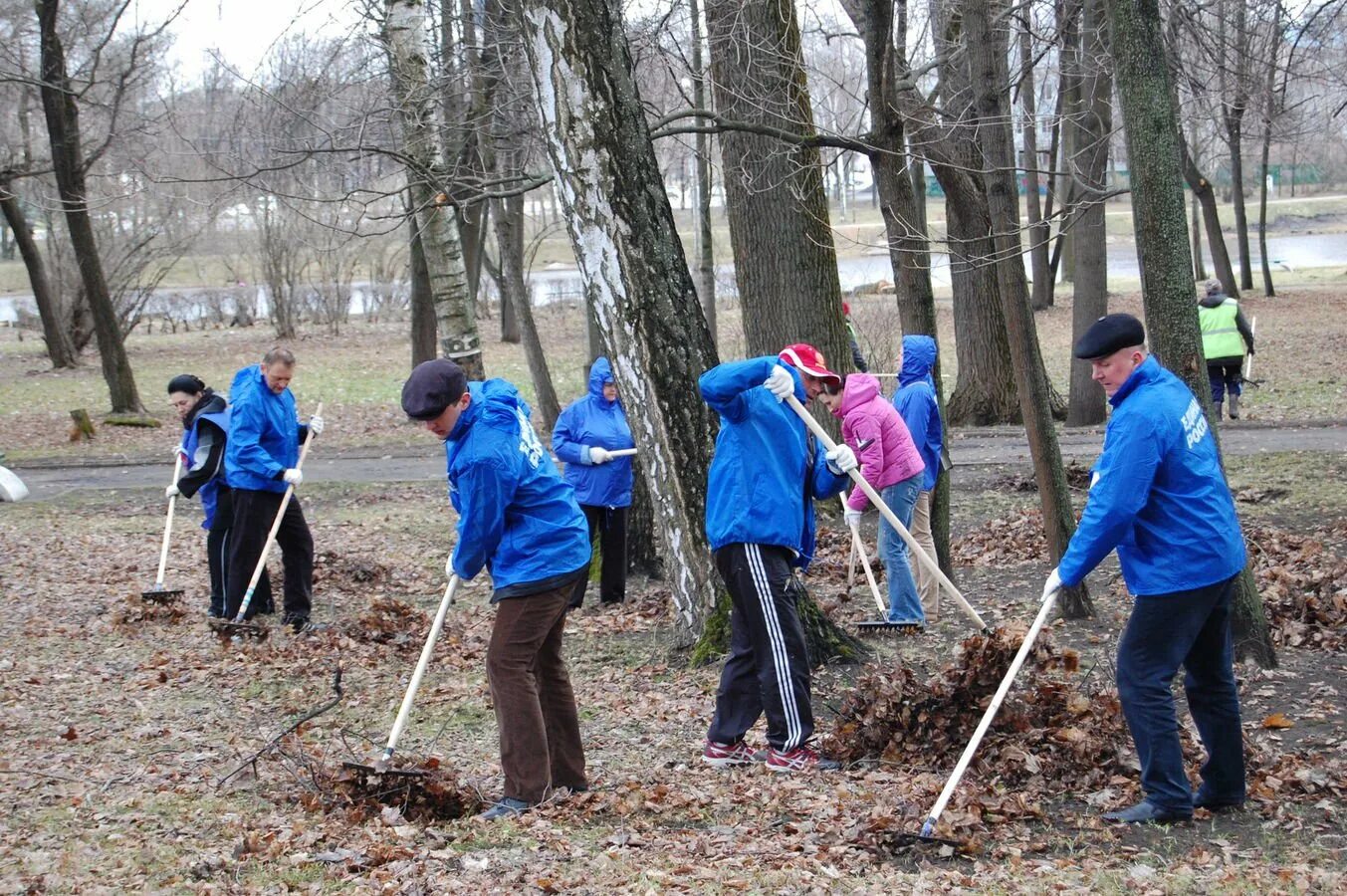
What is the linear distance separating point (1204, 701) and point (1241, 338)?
1065 centimetres

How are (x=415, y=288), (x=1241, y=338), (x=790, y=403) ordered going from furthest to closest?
(x=415, y=288) < (x=1241, y=338) < (x=790, y=403)

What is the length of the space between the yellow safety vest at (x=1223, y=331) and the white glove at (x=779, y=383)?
397 inches

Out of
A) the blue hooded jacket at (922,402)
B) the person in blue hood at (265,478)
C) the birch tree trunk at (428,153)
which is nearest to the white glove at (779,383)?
the blue hooded jacket at (922,402)

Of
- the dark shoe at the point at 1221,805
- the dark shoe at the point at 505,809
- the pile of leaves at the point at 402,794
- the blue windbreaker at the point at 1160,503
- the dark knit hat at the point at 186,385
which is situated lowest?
the dark shoe at the point at 1221,805

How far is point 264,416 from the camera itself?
8.76 metres

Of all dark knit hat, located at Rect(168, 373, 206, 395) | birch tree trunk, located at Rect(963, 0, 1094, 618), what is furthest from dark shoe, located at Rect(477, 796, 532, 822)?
dark knit hat, located at Rect(168, 373, 206, 395)

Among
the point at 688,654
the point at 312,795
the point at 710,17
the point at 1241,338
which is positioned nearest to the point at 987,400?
the point at 1241,338

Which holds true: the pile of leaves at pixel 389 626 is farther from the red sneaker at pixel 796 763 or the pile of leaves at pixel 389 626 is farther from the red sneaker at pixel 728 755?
the red sneaker at pixel 796 763

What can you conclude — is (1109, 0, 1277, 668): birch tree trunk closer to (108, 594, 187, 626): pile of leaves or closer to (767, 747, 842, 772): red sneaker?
(767, 747, 842, 772): red sneaker

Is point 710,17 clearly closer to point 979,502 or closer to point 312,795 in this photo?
point 979,502

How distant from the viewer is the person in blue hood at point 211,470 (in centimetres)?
898

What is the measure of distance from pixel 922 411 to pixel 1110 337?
10.5ft

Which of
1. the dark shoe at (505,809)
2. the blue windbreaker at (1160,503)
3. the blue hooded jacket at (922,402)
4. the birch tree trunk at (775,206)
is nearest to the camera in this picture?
the blue windbreaker at (1160,503)

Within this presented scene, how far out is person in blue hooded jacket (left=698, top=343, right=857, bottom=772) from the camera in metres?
5.64
